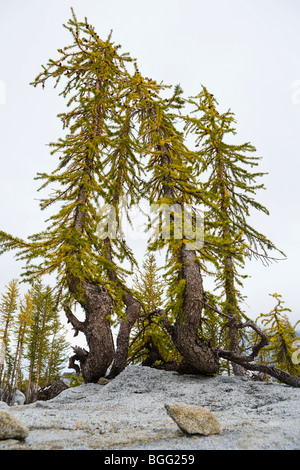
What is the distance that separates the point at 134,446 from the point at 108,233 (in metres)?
6.82

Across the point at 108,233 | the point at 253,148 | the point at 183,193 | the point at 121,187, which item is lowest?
the point at 108,233

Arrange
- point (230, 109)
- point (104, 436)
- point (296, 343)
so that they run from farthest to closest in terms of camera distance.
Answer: point (230, 109) < point (296, 343) < point (104, 436)

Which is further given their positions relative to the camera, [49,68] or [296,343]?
[296,343]

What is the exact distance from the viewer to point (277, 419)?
2973 mm

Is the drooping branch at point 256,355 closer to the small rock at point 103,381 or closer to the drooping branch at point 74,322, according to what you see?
the small rock at point 103,381

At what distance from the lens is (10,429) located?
7.26ft

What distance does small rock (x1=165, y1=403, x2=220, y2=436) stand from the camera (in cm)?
248

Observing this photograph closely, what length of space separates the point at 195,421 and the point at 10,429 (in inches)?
69.6

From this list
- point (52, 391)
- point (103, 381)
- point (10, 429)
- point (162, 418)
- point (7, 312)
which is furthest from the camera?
point (7, 312)

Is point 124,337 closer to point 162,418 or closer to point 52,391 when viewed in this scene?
point 52,391

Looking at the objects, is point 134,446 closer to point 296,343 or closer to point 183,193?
point 183,193

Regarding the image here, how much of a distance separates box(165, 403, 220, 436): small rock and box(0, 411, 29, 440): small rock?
150 centimetres

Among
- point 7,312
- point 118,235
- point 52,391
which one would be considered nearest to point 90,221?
point 118,235

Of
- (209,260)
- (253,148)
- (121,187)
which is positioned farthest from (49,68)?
(253,148)
